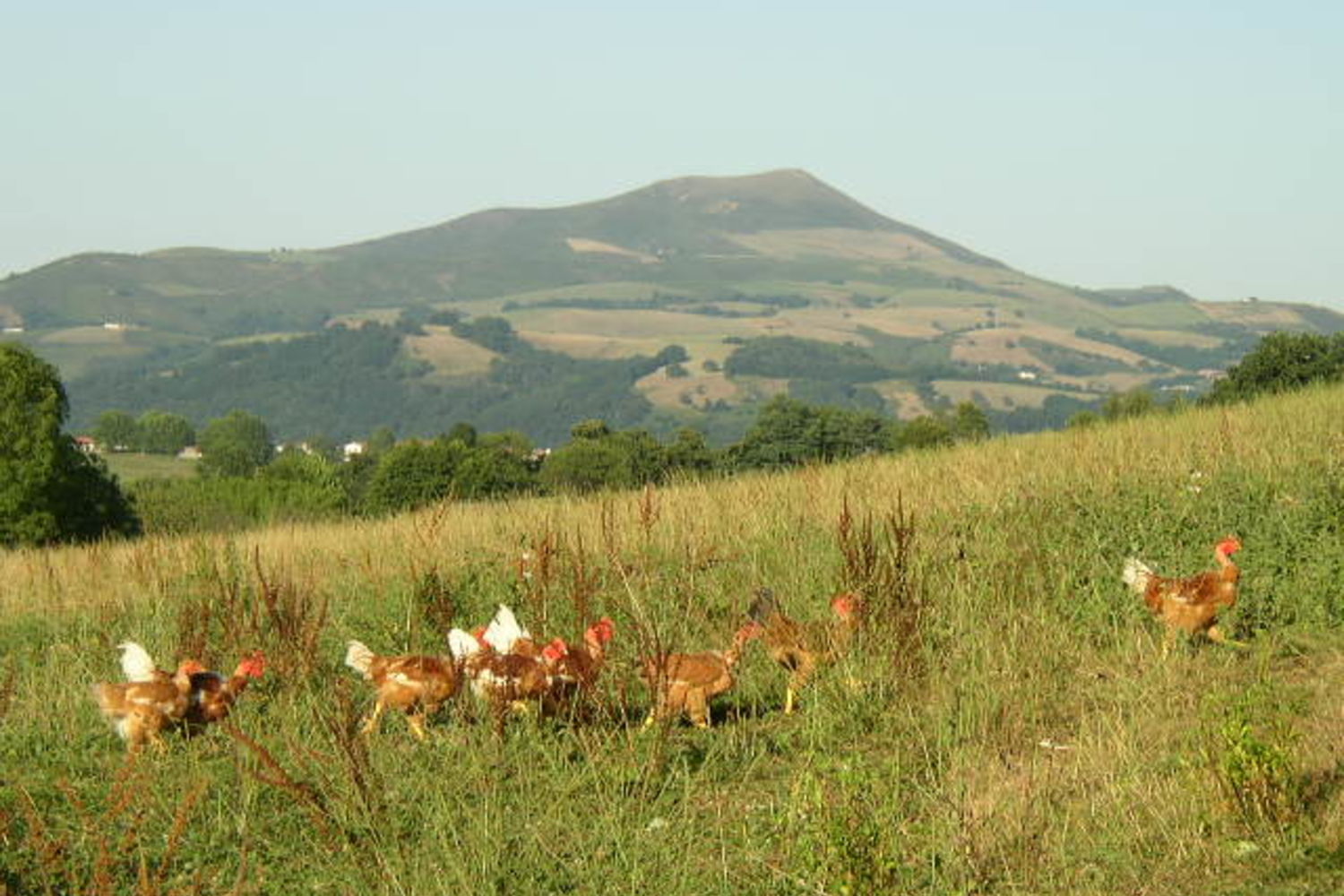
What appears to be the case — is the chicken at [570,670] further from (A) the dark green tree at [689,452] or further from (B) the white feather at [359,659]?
(A) the dark green tree at [689,452]

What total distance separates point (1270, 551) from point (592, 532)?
19.4ft

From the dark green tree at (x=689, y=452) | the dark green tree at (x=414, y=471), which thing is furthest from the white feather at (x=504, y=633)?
the dark green tree at (x=414, y=471)

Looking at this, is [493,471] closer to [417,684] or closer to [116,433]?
[417,684]

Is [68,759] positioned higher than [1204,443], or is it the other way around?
[1204,443]

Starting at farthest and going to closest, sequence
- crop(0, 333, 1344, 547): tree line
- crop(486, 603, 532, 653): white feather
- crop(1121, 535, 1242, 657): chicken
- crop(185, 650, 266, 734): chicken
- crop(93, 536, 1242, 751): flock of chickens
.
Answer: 1. crop(0, 333, 1344, 547): tree line
2. crop(1121, 535, 1242, 657): chicken
3. crop(486, 603, 532, 653): white feather
4. crop(185, 650, 266, 734): chicken
5. crop(93, 536, 1242, 751): flock of chickens

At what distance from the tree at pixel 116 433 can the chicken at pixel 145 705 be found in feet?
596

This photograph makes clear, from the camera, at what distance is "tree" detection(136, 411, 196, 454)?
180125 millimetres

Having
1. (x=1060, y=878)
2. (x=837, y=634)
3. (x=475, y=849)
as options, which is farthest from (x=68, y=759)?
(x=1060, y=878)

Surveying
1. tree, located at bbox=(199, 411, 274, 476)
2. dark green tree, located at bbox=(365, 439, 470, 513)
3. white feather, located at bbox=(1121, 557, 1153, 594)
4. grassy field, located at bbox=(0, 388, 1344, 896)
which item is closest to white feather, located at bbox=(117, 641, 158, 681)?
grassy field, located at bbox=(0, 388, 1344, 896)

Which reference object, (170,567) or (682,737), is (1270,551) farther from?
(170,567)

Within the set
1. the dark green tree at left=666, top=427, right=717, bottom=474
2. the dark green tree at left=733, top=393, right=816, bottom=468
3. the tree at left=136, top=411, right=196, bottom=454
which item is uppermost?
the dark green tree at left=733, top=393, right=816, bottom=468

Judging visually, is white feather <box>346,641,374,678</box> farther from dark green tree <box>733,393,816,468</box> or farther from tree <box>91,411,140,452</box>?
tree <box>91,411,140,452</box>

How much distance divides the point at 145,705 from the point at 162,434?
18310 centimetres

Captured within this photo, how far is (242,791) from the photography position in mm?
7535
